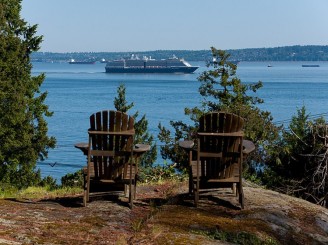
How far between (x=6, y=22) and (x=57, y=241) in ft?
92.4

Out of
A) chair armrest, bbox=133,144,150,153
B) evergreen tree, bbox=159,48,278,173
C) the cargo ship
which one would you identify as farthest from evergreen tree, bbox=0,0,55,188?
the cargo ship

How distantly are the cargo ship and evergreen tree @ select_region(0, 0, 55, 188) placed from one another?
137 meters

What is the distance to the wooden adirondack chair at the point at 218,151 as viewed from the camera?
6.02 meters

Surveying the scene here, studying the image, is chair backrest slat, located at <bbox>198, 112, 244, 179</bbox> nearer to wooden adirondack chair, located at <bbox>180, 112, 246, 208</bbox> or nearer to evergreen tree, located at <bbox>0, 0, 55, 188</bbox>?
wooden adirondack chair, located at <bbox>180, 112, 246, 208</bbox>

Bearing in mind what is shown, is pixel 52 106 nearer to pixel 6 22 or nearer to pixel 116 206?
pixel 6 22

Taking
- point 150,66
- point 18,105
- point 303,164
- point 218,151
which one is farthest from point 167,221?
point 150,66

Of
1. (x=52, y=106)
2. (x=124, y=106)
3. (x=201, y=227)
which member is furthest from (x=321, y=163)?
(x=52, y=106)

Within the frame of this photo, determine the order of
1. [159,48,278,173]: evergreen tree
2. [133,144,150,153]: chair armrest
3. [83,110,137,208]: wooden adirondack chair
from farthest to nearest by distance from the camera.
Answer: [159,48,278,173]: evergreen tree
[133,144,150,153]: chair armrest
[83,110,137,208]: wooden adirondack chair

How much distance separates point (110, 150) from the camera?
6.13 m

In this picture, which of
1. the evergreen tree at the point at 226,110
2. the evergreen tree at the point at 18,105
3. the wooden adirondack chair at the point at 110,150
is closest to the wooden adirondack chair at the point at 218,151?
the wooden adirondack chair at the point at 110,150

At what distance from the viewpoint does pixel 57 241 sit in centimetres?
460

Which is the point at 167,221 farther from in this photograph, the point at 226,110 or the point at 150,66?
A: the point at 150,66

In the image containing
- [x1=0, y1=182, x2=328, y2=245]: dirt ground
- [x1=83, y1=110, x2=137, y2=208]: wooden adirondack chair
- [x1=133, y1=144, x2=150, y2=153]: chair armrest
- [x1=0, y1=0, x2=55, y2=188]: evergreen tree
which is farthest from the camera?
Answer: [x1=0, y1=0, x2=55, y2=188]: evergreen tree

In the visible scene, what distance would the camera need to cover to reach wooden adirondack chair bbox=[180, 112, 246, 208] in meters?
6.02
